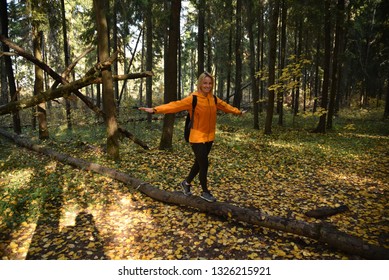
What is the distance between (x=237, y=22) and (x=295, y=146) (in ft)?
36.7

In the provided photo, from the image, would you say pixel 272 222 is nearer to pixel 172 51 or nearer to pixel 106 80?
pixel 106 80

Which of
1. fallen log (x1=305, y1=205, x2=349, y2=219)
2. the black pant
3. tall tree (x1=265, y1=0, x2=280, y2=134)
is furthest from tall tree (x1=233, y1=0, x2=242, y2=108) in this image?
fallen log (x1=305, y1=205, x2=349, y2=219)

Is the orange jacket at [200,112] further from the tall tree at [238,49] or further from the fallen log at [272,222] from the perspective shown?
the tall tree at [238,49]

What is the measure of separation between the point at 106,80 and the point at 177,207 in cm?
503

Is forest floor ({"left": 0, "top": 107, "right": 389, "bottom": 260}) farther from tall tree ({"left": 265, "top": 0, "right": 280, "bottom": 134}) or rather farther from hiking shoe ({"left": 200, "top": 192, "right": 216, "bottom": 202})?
tall tree ({"left": 265, "top": 0, "right": 280, "bottom": 134})

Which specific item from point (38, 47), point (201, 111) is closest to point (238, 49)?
point (38, 47)

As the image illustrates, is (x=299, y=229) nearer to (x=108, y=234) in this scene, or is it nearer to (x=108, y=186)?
(x=108, y=234)

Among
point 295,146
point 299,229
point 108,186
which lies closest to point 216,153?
point 295,146

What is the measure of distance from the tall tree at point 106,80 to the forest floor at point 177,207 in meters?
0.73

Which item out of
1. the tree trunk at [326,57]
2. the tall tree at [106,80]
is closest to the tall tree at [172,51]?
the tall tree at [106,80]

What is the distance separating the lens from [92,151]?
10.2 meters

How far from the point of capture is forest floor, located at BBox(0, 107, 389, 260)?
416 centimetres

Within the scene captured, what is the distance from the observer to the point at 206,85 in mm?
4562

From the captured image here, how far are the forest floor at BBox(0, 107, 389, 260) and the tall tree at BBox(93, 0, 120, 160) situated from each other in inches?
28.9
